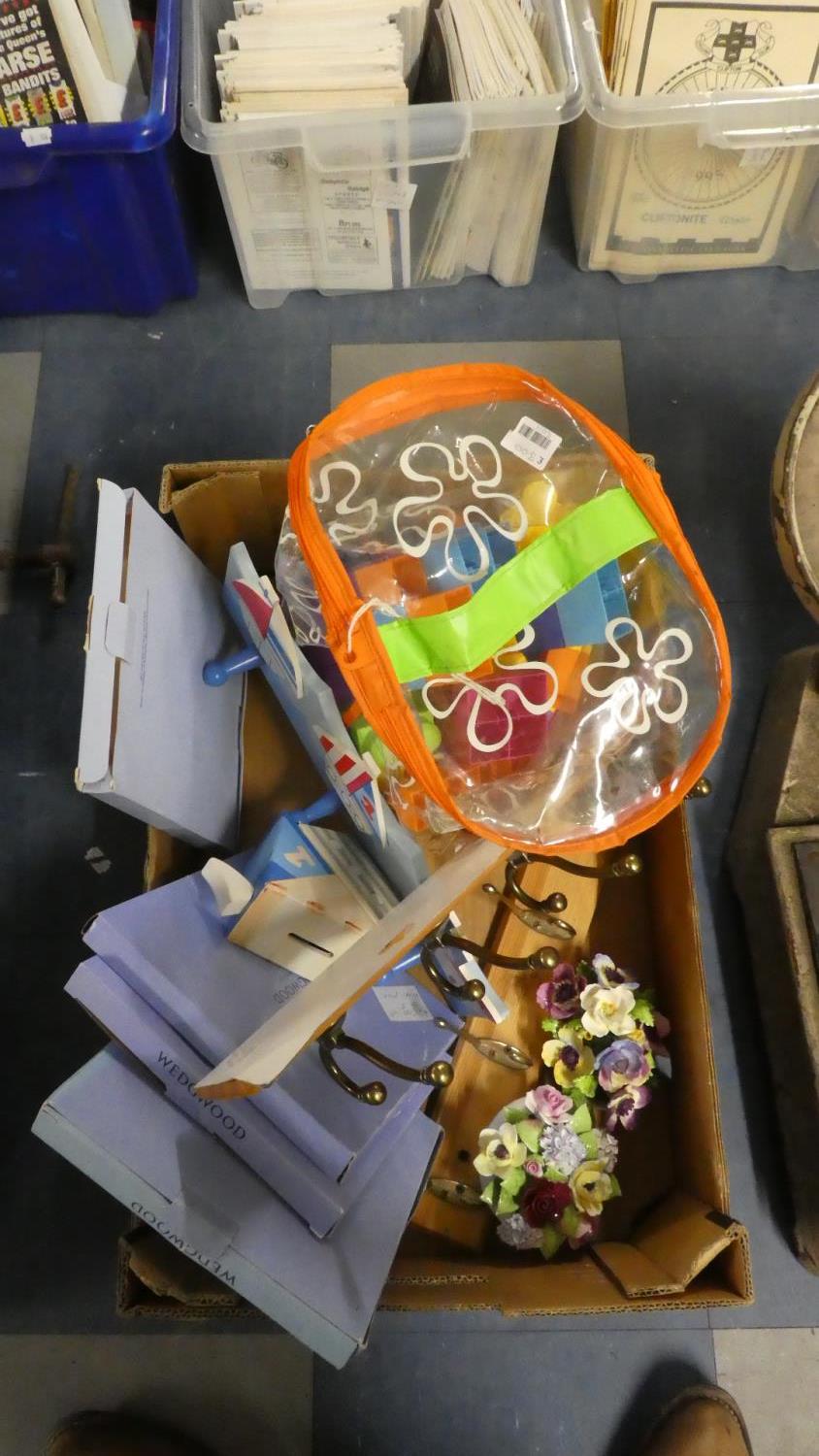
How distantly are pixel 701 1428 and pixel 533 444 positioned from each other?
0.96 metres

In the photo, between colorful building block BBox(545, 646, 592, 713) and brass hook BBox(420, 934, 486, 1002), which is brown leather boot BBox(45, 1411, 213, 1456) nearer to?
brass hook BBox(420, 934, 486, 1002)

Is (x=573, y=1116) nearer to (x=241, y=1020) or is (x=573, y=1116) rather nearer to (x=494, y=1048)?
(x=494, y=1048)

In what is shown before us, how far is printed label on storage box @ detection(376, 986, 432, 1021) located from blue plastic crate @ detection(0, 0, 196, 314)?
0.88m

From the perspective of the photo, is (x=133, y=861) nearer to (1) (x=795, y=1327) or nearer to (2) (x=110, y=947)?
(2) (x=110, y=947)

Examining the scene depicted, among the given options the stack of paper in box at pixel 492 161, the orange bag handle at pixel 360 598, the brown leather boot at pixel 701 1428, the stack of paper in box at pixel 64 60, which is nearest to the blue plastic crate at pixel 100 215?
the stack of paper in box at pixel 64 60

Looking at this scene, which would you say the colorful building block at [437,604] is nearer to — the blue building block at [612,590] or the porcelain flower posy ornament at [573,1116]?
the blue building block at [612,590]

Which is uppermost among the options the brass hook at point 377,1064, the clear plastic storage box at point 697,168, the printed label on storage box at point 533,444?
the clear plastic storage box at point 697,168

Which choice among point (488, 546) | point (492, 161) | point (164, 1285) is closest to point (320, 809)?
point (488, 546)

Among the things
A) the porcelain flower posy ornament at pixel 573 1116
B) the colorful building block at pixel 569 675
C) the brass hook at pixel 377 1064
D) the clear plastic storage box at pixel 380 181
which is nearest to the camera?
the brass hook at pixel 377 1064

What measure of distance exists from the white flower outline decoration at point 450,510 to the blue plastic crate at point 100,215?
0.50 metres

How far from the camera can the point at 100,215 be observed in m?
1.13

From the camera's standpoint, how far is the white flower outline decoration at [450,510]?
0.81 metres

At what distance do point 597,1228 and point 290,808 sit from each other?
0.52 m

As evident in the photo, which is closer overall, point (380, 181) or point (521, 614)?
point (521, 614)
